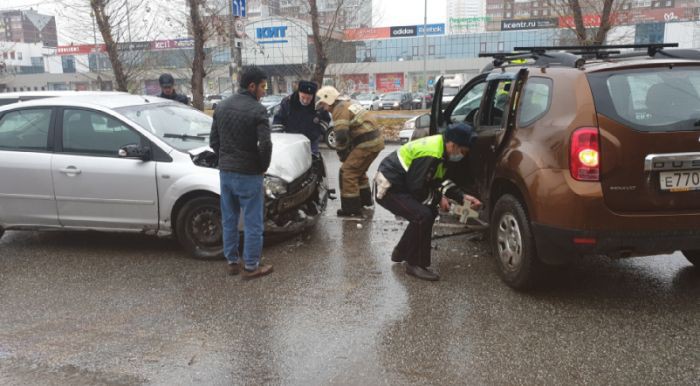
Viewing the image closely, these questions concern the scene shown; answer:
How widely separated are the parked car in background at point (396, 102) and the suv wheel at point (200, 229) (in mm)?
33684

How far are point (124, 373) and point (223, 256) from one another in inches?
82.4

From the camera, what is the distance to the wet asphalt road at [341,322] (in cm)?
333

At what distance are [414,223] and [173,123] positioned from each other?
9.27ft

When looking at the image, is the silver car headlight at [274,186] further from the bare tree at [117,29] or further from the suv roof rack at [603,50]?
the bare tree at [117,29]

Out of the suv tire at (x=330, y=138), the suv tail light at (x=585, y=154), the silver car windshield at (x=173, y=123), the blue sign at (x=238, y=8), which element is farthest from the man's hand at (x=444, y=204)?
the suv tire at (x=330, y=138)

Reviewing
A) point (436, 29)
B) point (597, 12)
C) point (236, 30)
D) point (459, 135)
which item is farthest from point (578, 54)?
point (436, 29)

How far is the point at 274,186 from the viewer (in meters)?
5.32

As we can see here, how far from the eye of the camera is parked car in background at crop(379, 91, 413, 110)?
3850cm

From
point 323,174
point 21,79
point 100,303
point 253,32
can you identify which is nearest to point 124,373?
point 100,303

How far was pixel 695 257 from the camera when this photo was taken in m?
4.76

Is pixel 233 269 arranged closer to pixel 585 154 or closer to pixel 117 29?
pixel 585 154

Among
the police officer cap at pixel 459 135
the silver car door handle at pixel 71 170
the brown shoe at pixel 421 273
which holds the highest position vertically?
the police officer cap at pixel 459 135

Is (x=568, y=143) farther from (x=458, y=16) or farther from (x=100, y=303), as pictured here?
(x=458, y=16)

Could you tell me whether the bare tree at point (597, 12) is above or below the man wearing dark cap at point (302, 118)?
above
